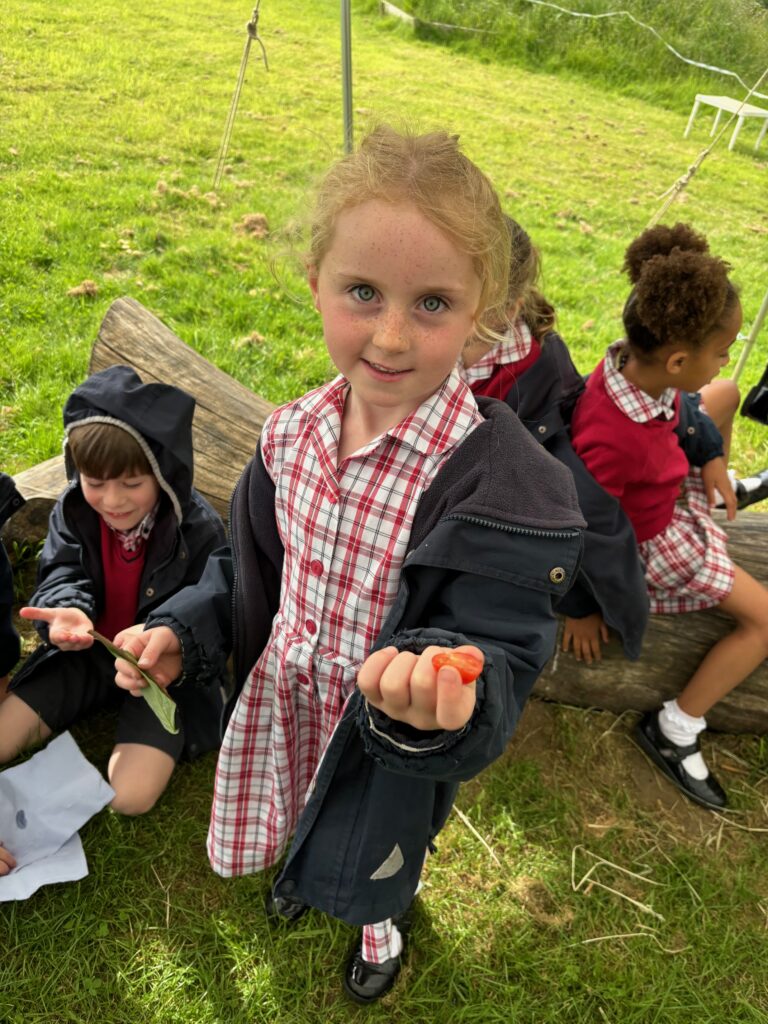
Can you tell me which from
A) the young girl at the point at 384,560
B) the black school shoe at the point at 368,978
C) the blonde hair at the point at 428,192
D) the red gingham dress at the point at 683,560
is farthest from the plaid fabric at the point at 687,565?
the blonde hair at the point at 428,192

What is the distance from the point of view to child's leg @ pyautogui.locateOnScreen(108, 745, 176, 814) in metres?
2.39

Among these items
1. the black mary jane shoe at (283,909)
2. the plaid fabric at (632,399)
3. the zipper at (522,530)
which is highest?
the zipper at (522,530)

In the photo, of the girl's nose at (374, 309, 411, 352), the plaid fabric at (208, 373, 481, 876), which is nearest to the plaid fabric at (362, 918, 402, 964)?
the plaid fabric at (208, 373, 481, 876)

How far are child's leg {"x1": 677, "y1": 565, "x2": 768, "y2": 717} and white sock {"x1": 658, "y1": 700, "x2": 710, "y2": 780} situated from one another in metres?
0.03

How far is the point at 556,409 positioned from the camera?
2463mm

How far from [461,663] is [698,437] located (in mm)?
2144

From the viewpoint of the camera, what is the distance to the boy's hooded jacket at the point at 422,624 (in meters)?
1.23

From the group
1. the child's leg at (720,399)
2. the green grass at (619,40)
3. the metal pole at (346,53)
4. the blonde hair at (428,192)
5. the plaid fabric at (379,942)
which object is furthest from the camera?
the green grass at (619,40)

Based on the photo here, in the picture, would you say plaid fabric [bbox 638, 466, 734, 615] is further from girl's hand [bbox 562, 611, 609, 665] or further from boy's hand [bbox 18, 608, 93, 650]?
boy's hand [bbox 18, 608, 93, 650]

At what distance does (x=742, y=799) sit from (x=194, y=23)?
12354 millimetres

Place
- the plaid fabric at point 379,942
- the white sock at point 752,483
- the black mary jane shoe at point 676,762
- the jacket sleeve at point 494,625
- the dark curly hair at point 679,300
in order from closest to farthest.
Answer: the jacket sleeve at point 494,625 < the plaid fabric at point 379,942 < the dark curly hair at point 679,300 < the black mary jane shoe at point 676,762 < the white sock at point 752,483

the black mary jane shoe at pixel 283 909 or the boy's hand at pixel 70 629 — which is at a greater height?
the boy's hand at pixel 70 629

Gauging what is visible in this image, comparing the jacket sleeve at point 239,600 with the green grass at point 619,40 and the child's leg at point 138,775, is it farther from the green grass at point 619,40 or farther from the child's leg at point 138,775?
the green grass at point 619,40

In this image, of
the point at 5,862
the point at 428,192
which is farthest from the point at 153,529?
the point at 428,192
